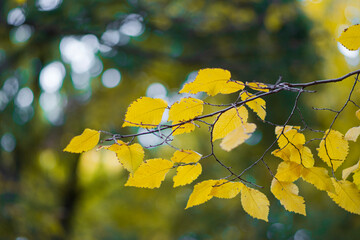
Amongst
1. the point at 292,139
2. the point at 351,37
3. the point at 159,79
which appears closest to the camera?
the point at 351,37

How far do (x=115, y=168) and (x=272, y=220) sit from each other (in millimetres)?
2200

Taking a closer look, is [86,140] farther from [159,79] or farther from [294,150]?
[159,79]

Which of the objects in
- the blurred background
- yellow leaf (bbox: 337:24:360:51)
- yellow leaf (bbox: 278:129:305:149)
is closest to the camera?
yellow leaf (bbox: 337:24:360:51)

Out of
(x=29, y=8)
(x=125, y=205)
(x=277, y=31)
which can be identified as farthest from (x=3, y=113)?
(x=277, y=31)

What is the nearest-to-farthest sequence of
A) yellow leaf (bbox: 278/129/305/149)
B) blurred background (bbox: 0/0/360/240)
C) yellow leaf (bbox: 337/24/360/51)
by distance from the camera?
yellow leaf (bbox: 337/24/360/51) → yellow leaf (bbox: 278/129/305/149) → blurred background (bbox: 0/0/360/240)

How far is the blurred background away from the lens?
2.38 metres

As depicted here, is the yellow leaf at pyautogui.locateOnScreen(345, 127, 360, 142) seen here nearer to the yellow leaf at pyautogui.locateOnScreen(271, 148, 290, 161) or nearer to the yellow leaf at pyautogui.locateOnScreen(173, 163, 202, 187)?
the yellow leaf at pyautogui.locateOnScreen(271, 148, 290, 161)

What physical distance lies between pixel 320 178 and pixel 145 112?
0.32m

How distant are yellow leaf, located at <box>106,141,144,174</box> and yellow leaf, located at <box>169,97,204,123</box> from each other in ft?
0.26

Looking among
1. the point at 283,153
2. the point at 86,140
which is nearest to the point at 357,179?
the point at 283,153

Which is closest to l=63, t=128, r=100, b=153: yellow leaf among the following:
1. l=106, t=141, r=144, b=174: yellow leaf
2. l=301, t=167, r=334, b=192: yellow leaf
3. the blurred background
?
l=106, t=141, r=144, b=174: yellow leaf

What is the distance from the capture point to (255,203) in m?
0.56

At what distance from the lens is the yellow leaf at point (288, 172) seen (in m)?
0.57

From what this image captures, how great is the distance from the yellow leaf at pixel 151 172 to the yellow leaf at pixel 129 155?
0.03 m
